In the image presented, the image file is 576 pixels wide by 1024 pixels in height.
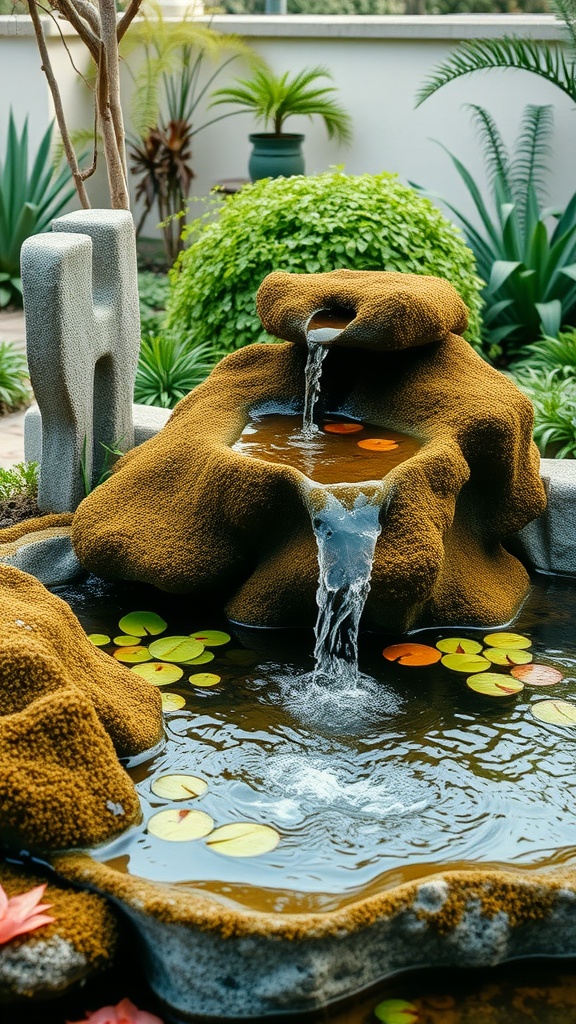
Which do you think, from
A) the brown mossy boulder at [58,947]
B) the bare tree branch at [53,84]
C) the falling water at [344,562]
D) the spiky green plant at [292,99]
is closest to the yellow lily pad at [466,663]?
the falling water at [344,562]

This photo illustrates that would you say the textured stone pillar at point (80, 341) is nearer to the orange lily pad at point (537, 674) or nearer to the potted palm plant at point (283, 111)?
the orange lily pad at point (537, 674)

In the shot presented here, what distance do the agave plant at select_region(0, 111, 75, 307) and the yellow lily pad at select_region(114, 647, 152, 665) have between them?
19.1 feet

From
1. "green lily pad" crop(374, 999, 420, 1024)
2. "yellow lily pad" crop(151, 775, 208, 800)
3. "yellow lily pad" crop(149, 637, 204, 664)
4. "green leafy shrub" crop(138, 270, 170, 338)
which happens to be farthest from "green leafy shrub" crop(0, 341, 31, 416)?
"green lily pad" crop(374, 999, 420, 1024)

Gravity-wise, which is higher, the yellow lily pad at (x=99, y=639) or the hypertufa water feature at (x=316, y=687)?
the hypertufa water feature at (x=316, y=687)

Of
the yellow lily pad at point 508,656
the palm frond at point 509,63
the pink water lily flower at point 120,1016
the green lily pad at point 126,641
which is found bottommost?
the green lily pad at point 126,641

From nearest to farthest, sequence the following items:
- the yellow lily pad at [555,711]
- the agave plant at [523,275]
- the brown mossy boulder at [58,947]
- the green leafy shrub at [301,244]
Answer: the brown mossy boulder at [58,947] → the yellow lily pad at [555,711] → the green leafy shrub at [301,244] → the agave plant at [523,275]

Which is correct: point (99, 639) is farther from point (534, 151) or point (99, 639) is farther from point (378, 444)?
point (534, 151)

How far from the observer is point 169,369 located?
5.62 meters

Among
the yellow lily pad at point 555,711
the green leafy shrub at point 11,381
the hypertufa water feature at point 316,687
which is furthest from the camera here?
the green leafy shrub at point 11,381

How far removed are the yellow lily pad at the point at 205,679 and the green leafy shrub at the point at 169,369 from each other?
7.39 feet

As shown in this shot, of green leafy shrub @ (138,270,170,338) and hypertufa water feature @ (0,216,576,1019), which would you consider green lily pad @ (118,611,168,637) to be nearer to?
hypertufa water feature @ (0,216,576,1019)

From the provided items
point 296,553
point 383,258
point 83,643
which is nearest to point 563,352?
point 383,258

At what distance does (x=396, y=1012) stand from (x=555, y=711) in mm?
1261

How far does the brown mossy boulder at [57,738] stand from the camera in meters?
2.49
